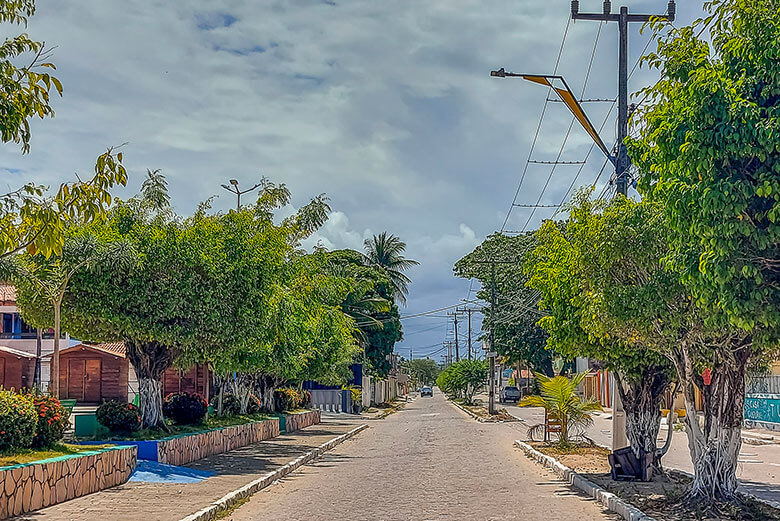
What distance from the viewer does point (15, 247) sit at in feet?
30.5

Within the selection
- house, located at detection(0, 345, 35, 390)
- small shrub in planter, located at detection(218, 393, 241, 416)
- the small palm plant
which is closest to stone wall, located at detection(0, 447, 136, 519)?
the small palm plant

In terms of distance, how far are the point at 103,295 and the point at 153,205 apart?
344cm

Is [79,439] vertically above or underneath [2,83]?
underneath

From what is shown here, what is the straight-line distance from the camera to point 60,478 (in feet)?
41.8

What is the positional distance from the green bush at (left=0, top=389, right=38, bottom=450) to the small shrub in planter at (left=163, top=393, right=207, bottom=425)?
30.2ft

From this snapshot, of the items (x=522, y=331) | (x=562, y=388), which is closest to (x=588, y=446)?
(x=562, y=388)

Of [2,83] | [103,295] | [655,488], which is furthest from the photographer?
[103,295]

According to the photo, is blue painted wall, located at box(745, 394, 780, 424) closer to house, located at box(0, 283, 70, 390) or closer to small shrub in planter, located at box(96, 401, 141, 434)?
small shrub in planter, located at box(96, 401, 141, 434)

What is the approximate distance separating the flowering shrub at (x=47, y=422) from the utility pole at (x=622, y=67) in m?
11.0

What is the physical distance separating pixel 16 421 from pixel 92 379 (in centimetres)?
3656

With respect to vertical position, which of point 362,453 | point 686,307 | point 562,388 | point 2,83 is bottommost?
point 362,453

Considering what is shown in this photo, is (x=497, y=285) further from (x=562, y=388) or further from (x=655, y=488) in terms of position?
(x=655, y=488)

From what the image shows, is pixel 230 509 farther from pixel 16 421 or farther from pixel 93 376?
pixel 93 376

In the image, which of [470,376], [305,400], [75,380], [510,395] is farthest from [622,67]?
[470,376]
